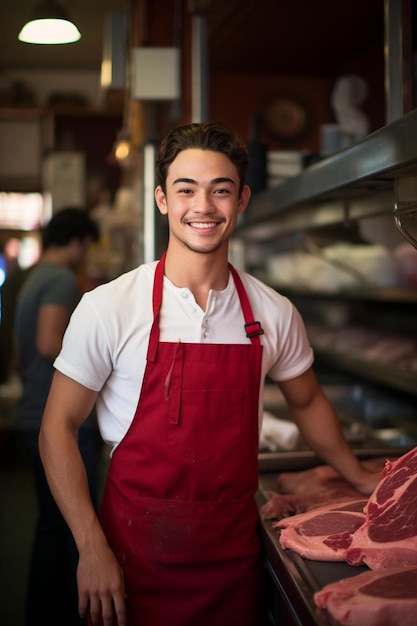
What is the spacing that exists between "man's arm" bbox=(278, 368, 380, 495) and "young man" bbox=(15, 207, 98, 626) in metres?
1.63

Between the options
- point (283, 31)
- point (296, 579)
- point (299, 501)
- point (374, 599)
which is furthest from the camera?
point (283, 31)

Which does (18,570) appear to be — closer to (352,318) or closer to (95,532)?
(352,318)

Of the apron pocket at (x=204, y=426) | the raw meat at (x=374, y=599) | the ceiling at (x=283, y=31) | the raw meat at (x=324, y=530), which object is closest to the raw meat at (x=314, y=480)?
the raw meat at (x=324, y=530)

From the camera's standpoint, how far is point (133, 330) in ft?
6.77

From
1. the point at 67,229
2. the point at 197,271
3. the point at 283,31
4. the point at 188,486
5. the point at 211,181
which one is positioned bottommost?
the point at 188,486

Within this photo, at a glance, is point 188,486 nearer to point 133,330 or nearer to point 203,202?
point 133,330

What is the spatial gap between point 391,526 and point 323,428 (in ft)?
2.05

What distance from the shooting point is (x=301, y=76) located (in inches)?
237

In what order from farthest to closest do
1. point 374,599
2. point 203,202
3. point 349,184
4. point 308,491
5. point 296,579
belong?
point 308,491, point 349,184, point 203,202, point 296,579, point 374,599

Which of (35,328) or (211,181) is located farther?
(35,328)

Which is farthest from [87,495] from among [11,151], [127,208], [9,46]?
[11,151]

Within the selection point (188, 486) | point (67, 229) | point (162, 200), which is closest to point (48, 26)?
point (67, 229)

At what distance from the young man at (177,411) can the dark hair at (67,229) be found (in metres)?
2.16

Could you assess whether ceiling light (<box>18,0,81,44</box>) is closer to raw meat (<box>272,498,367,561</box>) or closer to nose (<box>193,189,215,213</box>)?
nose (<box>193,189,215,213</box>)
